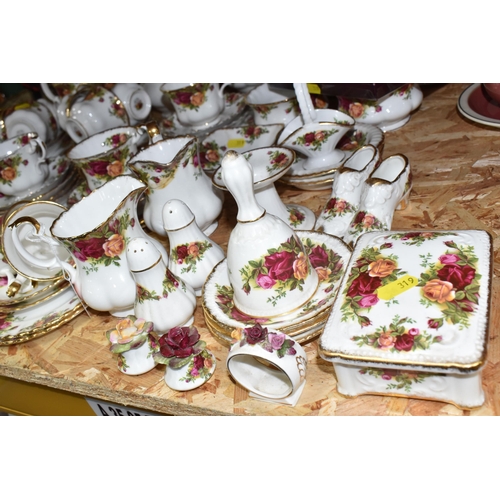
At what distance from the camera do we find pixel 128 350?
4.18ft

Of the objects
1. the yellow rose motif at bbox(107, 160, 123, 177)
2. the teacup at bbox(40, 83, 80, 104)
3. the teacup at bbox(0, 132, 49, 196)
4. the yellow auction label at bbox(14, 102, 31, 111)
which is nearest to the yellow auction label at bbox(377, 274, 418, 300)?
the yellow rose motif at bbox(107, 160, 123, 177)

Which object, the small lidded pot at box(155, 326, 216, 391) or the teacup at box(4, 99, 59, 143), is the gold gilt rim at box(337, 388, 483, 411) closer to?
the small lidded pot at box(155, 326, 216, 391)

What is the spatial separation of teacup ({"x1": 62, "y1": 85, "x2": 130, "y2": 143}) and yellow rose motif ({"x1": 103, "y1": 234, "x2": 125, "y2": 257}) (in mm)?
742

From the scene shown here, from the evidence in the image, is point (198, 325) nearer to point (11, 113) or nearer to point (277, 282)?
point (277, 282)

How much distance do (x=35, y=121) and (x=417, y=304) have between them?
5.47 feet

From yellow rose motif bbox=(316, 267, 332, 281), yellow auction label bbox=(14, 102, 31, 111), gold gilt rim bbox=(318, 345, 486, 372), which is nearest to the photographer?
gold gilt rim bbox=(318, 345, 486, 372)

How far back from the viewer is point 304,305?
1249 mm

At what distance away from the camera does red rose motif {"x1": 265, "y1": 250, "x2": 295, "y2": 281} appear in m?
1.21

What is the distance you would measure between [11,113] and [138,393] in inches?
53.0

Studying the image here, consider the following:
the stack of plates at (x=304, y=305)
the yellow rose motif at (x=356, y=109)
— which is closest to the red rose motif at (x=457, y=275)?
the stack of plates at (x=304, y=305)

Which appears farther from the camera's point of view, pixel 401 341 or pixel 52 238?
pixel 52 238

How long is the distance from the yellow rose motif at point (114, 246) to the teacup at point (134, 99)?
2.90 ft

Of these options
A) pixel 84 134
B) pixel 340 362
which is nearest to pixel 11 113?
pixel 84 134

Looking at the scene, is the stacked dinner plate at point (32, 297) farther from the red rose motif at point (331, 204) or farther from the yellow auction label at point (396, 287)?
the yellow auction label at point (396, 287)
